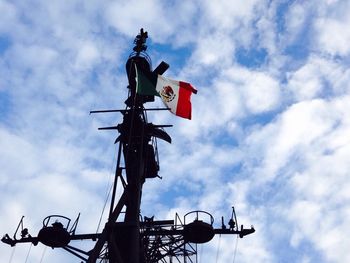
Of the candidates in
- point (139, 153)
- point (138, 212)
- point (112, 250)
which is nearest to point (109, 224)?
point (112, 250)

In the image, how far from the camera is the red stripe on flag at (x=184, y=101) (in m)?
15.2

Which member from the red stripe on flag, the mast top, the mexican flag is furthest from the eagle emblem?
the mast top

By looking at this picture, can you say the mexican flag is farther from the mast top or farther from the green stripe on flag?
the mast top

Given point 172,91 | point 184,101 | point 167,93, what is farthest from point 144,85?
point 184,101

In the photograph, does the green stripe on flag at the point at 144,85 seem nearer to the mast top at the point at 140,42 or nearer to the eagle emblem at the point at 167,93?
the eagle emblem at the point at 167,93

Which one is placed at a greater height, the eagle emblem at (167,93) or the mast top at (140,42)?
the mast top at (140,42)

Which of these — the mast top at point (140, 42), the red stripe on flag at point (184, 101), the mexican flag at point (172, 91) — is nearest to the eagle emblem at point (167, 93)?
the mexican flag at point (172, 91)

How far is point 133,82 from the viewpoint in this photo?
55.6ft

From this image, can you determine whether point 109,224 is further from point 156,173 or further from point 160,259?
point 156,173

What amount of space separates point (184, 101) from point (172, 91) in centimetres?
53

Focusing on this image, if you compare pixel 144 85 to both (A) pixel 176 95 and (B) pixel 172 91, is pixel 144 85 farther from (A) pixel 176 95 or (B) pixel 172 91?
(A) pixel 176 95

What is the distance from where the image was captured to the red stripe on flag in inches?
597

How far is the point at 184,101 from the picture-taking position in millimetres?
15445

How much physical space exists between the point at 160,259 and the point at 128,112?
5028mm
